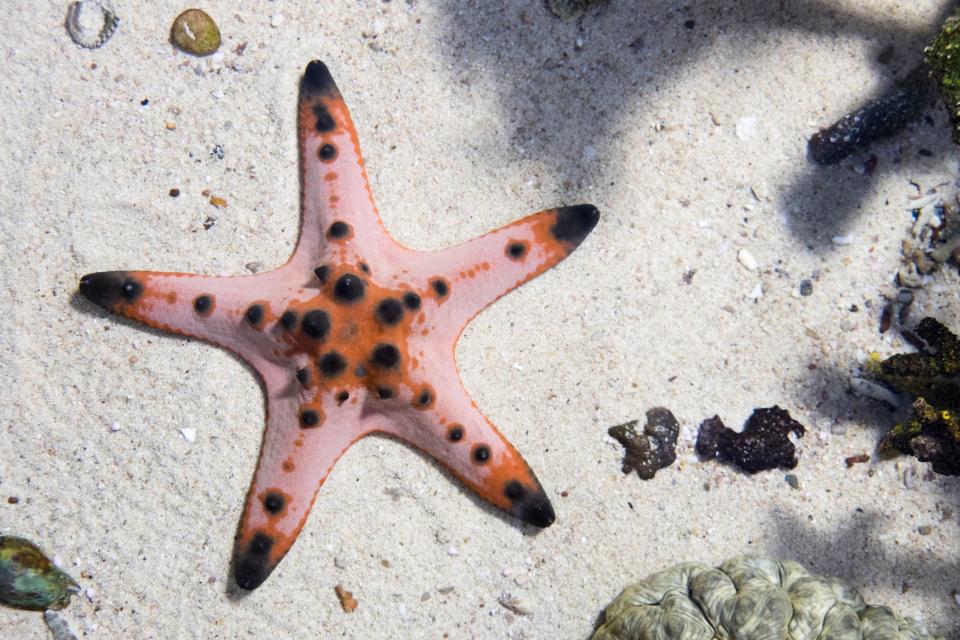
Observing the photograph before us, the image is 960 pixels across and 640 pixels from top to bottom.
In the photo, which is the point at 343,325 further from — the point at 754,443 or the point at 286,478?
the point at 754,443

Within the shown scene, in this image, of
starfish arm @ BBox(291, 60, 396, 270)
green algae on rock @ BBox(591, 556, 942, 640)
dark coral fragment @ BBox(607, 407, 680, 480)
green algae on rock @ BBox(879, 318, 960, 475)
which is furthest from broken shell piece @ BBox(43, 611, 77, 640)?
green algae on rock @ BBox(879, 318, 960, 475)

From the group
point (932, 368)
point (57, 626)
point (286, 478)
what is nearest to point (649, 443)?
point (932, 368)

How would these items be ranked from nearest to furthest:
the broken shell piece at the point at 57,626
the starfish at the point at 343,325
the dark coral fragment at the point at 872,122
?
the starfish at the point at 343,325, the broken shell piece at the point at 57,626, the dark coral fragment at the point at 872,122

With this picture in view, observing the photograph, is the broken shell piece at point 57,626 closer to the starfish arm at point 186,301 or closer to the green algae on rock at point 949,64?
the starfish arm at point 186,301

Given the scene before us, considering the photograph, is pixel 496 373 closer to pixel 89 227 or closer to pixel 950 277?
pixel 89 227

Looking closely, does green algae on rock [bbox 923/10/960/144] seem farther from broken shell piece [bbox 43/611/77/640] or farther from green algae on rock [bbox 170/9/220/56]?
broken shell piece [bbox 43/611/77/640]

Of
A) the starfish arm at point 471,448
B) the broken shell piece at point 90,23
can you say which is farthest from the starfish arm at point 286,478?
the broken shell piece at point 90,23

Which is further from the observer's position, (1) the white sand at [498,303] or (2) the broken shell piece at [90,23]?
(2) the broken shell piece at [90,23]
